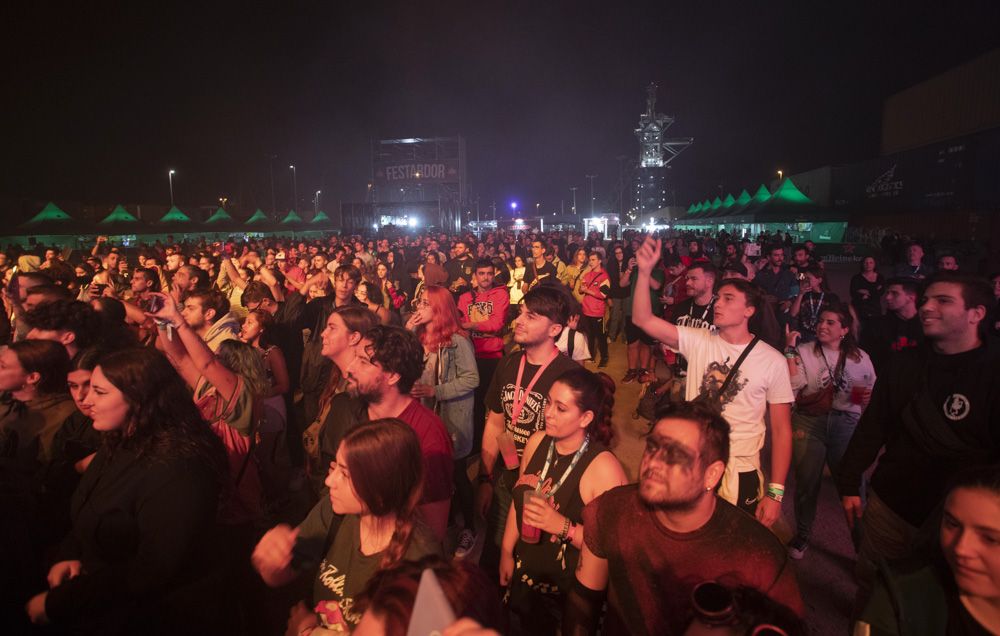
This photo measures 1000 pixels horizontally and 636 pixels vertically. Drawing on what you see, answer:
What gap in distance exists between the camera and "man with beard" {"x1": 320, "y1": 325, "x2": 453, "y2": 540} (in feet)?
9.33

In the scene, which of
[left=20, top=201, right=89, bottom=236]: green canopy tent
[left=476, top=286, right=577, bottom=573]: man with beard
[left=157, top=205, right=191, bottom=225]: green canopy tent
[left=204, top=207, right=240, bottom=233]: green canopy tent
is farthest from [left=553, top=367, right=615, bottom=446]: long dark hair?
[left=157, top=205, right=191, bottom=225]: green canopy tent

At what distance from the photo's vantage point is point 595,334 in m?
10.0

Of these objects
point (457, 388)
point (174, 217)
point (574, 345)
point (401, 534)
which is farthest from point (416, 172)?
point (401, 534)

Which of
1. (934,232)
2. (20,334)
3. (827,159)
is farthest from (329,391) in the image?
(827,159)

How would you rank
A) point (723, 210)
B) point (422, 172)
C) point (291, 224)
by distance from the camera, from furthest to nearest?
1. point (422, 172)
2. point (291, 224)
3. point (723, 210)

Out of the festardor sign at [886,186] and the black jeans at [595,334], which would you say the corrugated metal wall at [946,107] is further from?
the black jeans at [595,334]

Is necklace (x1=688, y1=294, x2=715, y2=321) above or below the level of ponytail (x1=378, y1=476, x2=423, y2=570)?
above

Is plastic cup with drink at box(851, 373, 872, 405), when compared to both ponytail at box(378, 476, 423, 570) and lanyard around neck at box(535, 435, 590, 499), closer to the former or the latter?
lanyard around neck at box(535, 435, 590, 499)

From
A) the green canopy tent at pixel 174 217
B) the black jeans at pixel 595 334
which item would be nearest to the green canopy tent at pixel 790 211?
the black jeans at pixel 595 334

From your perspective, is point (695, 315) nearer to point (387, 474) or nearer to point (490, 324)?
point (490, 324)

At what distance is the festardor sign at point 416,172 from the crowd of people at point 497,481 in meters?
43.6

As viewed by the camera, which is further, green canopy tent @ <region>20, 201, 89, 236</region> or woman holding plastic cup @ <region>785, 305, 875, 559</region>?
green canopy tent @ <region>20, 201, 89, 236</region>

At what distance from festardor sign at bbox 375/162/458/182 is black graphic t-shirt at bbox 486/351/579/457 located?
44.7 m

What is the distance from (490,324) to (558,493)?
3.75 m
